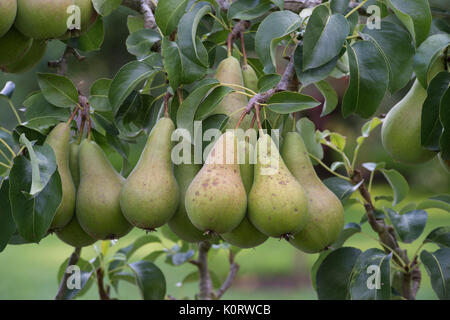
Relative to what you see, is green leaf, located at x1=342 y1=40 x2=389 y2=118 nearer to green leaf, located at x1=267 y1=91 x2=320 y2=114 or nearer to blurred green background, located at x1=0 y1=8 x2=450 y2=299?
green leaf, located at x1=267 y1=91 x2=320 y2=114

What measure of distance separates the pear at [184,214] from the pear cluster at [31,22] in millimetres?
305

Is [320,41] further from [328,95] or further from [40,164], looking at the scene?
[40,164]

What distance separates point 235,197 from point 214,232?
0.21 feet

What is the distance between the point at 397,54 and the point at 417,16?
7cm

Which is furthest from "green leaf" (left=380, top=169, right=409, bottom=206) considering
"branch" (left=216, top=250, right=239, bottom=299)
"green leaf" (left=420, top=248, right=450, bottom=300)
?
"branch" (left=216, top=250, right=239, bottom=299)

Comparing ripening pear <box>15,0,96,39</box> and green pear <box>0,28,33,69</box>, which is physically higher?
ripening pear <box>15,0,96,39</box>

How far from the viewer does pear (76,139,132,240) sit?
3.13ft

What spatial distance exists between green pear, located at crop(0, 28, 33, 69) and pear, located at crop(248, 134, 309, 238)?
1.46 feet

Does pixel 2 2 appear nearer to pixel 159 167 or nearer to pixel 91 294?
pixel 159 167

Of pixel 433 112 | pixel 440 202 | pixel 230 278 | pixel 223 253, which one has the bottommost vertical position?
pixel 223 253

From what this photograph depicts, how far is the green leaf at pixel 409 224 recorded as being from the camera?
136 centimetres

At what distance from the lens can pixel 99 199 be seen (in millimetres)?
964

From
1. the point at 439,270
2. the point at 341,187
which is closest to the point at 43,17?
the point at 341,187

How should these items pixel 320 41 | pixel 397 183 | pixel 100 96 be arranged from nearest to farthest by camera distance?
pixel 320 41, pixel 100 96, pixel 397 183
